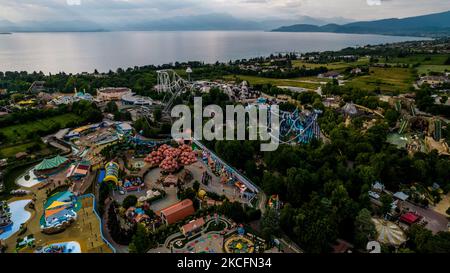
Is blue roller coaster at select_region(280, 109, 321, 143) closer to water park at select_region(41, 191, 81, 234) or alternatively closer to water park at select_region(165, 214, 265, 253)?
water park at select_region(165, 214, 265, 253)

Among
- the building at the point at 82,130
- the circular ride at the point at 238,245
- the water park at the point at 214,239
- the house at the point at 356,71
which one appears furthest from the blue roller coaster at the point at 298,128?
the house at the point at 356,71

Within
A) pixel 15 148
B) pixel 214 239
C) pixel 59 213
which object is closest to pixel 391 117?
pixel 214 239

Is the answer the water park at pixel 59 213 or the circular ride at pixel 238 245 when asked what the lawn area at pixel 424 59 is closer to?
the circular ride at pixel 238 245

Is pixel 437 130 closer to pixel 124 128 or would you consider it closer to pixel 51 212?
pixel 124 128

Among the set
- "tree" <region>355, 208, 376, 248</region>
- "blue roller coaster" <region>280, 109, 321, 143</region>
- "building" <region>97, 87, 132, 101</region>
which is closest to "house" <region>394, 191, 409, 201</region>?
"tree" <region>355, 208, 376, 248</region>

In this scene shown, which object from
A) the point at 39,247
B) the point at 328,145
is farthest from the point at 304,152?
the point at 39,247

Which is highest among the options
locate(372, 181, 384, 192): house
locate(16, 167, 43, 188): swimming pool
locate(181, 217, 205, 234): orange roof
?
locate(372, 181, 384, 192): house
